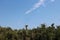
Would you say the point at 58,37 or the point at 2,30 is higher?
the point at 2,30

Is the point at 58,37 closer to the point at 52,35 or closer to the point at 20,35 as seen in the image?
the point at 52,35

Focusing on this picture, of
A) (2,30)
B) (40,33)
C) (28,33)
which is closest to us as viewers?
(40,33)

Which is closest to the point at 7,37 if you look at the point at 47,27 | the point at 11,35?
the point at 11,35

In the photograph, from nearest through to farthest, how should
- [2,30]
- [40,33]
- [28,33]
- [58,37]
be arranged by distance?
[58,37] < [40,33] < [28,33] < [2,30]

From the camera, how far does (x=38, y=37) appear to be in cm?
7419

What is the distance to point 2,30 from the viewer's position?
88.1m

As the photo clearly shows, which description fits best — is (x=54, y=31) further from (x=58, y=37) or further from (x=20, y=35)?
(x=20, y=35)

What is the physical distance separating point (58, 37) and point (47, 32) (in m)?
5.10

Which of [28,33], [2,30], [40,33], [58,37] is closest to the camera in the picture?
[58,37]

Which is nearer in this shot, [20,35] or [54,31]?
[54,31]

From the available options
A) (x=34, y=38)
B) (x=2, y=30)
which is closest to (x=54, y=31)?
(x=34, y=38)

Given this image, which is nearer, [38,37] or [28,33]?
[38,37]

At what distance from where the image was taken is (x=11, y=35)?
255 ft

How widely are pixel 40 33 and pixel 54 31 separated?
456 centimetres
